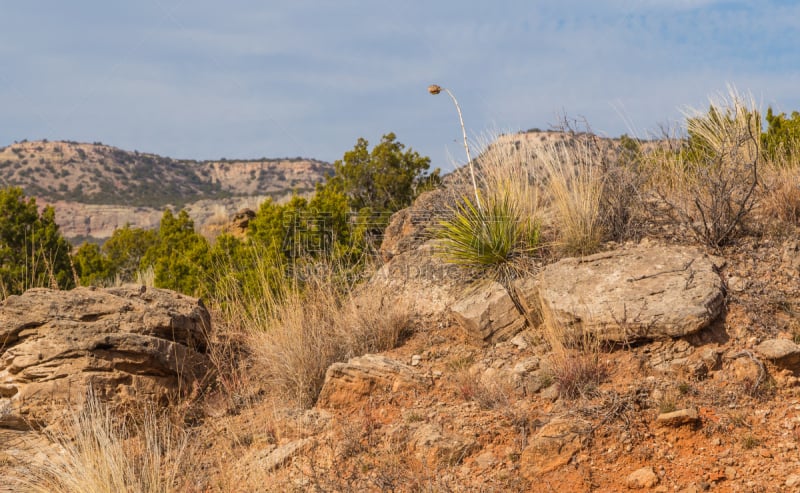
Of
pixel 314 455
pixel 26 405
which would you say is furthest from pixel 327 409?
pixel 26 405

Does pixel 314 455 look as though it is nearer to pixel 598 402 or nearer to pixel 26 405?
pixel 598 402

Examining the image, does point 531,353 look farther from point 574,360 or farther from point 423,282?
point 423,282

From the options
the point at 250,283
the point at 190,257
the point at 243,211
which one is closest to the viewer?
the point at 250,283

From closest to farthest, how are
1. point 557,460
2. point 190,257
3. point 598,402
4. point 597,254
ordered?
point 557,460 < point 598,402 < point 597,254 < point 190,257

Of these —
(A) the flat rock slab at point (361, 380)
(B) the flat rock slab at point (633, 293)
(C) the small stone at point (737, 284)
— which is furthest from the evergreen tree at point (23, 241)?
(C) the small stone at point (737, 284)

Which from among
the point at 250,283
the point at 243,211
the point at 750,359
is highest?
the point at 243,211

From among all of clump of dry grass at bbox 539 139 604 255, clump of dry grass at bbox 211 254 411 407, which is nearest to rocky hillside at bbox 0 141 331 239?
clump of dry grass at bbox 211 254 411 407

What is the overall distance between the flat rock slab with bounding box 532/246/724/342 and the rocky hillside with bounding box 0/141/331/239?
127 ft

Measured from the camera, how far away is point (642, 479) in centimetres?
A: 371

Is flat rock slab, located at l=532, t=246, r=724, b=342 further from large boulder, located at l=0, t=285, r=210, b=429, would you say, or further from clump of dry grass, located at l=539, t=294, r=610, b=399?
large boulder, located at l=0, t=285, r=210, b=429

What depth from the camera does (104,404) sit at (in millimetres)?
5344

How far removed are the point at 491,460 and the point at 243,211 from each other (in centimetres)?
1301

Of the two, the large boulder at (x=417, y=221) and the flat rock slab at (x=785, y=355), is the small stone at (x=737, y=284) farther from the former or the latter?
the large boulder at (x=417, y=221)

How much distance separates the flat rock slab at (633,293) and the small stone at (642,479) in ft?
4.14
